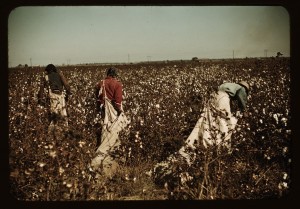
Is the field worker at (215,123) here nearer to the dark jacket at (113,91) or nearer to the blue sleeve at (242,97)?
the blue sleeve at (242,97)

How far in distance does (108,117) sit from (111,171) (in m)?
1.11

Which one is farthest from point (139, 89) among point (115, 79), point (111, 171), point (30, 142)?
point (30, 142)

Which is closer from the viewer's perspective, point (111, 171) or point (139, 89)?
point (111, 171)

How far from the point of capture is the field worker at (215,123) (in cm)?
418

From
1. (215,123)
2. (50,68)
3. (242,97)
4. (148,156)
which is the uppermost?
(50,68)

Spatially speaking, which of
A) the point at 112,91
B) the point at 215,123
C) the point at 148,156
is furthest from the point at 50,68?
the point at 215,123

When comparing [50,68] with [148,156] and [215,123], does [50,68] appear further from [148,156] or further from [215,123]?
[215,123]

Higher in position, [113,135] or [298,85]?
[298,85]

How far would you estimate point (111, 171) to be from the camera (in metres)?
4.62

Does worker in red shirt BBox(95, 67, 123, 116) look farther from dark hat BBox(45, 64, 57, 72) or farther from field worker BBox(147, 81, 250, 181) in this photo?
field worker BBox(147, 81, 250, 181)

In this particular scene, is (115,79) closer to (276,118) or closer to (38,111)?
(38,111)

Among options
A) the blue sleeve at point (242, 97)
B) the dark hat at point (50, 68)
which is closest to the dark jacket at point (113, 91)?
the dark hat at point (50, 68)

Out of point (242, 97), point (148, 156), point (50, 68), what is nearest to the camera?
point (148, 156)

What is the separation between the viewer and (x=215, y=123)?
4930mm
